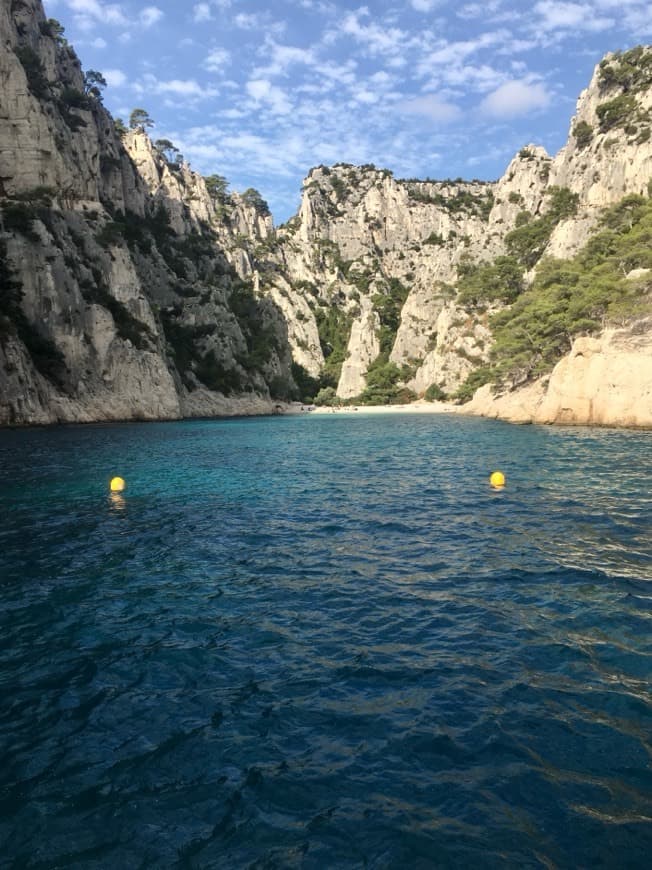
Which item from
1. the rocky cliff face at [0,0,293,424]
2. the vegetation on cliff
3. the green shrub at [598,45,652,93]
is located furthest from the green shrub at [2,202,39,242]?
the green shrub at [598,45,652,93]

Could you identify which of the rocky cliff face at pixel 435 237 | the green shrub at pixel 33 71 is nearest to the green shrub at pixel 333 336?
the rocky cliff face at pixel 435 237

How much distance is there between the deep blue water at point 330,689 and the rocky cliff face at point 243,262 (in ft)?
121

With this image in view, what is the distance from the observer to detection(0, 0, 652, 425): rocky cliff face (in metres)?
66.9

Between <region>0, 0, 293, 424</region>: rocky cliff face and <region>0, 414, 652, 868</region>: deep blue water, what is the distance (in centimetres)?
5036

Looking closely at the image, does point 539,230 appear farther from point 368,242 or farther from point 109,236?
point 109,236

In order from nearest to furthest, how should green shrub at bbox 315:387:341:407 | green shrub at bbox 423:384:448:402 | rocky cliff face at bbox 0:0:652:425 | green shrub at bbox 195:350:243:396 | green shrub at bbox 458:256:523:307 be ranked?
rocky cliff face at bbox 0:0:652:425 < green shrub at bbox 195:350:243:396 < green shrub at bbox 458:256:523:307 < green shrub at bbox 423:384:448:402 < green shrub at bbox 315:387:341:407

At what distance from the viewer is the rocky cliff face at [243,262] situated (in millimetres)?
66938

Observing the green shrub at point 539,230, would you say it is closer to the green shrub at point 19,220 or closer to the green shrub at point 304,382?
the green shrub at point 304,382

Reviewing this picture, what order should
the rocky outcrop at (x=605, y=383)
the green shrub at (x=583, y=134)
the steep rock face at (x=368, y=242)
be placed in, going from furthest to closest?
1. the steep rock face at (x=368, y=242)
2. the green shrub at (x=583, y=134)
3. the rocky outcrop at (x=605, y=383)

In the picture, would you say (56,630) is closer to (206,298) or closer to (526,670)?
(526,670)

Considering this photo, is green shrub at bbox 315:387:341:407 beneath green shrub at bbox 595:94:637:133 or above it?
beneath

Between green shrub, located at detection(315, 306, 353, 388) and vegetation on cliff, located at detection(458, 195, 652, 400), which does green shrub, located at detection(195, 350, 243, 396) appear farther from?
vegetation on cliff, located at detection(458, 195, 652, 400)

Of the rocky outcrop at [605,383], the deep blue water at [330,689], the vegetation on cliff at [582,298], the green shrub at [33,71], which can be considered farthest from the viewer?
the green shrub at [33,71]

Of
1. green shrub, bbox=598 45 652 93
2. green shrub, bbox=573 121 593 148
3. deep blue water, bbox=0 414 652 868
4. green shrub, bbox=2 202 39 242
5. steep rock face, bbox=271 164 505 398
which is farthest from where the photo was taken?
steep rock face, bbox=271 164 505 398
